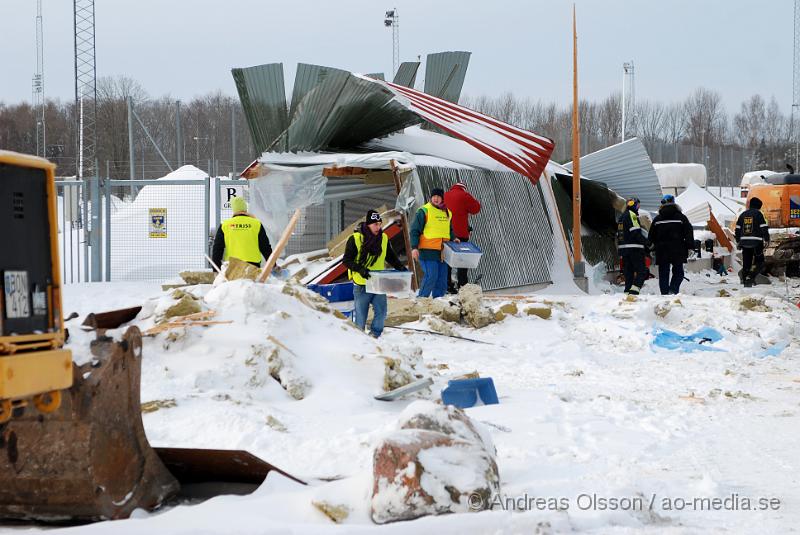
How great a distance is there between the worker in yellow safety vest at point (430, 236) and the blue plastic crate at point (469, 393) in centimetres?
581

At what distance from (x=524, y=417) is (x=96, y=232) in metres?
12.8

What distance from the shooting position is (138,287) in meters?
17.5

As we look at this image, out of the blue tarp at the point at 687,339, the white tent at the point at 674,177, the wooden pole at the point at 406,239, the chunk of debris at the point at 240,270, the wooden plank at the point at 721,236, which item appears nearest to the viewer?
the chunk of debris at the point at 240,270

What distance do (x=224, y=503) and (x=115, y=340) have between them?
1040 mm

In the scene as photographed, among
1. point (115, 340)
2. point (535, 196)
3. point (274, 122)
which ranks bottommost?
point (115, 340)

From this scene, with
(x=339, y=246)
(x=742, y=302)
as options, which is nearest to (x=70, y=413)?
(x=742, y=302)

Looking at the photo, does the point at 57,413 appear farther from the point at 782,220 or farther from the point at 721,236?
the point at 721,236

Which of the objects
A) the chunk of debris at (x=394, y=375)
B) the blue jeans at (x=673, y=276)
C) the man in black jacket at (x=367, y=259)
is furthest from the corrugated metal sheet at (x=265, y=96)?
the chunk of debris at (x=394, y=375)

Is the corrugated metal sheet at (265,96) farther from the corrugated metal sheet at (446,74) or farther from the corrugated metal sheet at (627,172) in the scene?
the corrugated metal sheet at (627,172)

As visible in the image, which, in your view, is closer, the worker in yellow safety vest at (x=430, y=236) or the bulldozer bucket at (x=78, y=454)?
the bulldozer bucket at (x=78, y=454)

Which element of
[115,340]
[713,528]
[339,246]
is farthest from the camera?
[339,246]

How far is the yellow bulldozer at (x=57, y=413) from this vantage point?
416cm

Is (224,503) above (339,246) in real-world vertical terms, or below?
below

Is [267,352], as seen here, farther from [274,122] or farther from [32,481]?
[274,122]
